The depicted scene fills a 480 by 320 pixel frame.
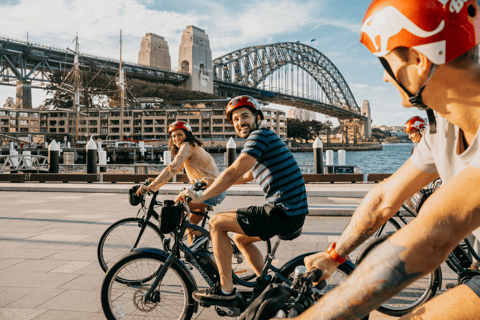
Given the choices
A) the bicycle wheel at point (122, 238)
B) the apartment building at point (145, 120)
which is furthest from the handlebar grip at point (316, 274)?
the apartment building at point (145, 120)

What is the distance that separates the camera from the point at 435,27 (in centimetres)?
103

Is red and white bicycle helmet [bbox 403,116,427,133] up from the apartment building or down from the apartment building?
down

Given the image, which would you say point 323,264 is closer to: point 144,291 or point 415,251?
point 415,251

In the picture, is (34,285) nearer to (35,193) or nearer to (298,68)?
(35,193)

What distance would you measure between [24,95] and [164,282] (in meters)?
96.3

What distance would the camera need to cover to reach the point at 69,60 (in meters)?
85.4

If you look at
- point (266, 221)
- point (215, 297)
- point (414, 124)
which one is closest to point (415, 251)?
point (266, 221)

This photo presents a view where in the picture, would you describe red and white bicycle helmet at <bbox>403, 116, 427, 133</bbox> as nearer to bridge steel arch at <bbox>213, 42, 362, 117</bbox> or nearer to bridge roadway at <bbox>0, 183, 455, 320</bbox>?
bridge roadway at <bbox>0, 183, 455, 320</bbox>

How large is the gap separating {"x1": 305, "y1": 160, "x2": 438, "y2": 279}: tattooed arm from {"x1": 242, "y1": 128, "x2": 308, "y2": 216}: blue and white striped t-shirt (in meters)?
1.22

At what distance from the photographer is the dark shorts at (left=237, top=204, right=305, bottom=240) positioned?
272 cm

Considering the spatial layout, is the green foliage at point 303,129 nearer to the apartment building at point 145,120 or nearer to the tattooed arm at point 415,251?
the apartment building at point 145,120

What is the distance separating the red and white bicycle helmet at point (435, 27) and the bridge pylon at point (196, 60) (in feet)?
325

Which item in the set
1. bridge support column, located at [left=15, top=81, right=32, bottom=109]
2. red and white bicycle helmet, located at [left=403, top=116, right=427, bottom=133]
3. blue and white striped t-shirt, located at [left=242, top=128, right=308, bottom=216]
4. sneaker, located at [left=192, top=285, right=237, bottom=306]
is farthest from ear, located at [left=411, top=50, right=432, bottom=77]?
bridge support column, located at [left=15, top=81, right=32, bottom=109]

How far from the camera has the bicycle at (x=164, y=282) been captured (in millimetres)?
2801
